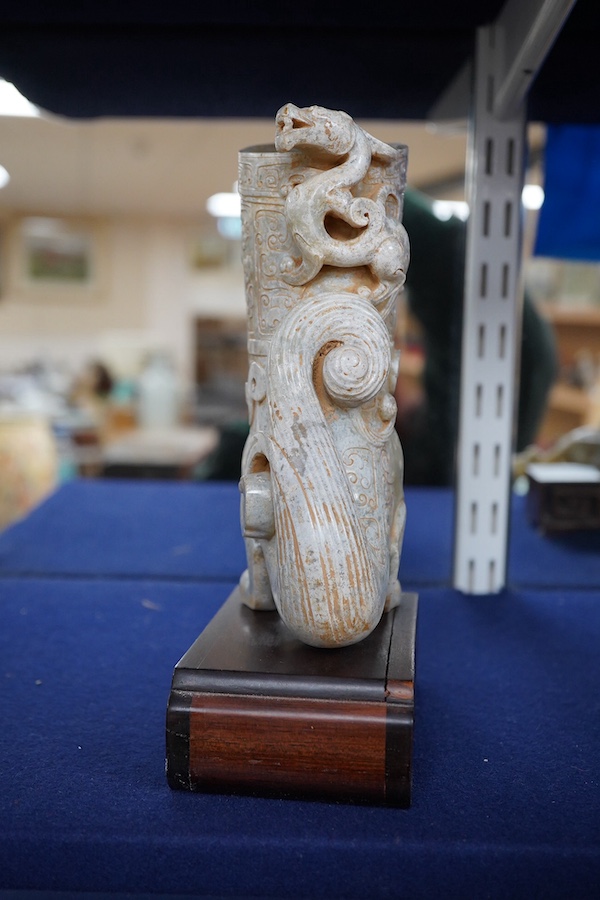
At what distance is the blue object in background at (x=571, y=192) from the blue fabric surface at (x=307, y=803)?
3.15 ft

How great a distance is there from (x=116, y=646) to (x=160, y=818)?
0.53 m

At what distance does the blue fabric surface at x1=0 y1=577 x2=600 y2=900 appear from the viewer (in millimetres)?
874

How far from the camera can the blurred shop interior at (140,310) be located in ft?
6.90

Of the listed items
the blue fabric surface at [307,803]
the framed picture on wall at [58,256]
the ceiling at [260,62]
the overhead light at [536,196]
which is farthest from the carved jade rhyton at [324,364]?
the framed picture on wall at [58,256]

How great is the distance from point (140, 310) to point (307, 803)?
183cm

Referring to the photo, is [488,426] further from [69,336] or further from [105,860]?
[69,336]

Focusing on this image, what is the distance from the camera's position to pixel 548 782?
1019 millimetres

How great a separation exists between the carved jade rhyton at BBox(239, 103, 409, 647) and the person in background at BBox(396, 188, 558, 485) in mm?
997

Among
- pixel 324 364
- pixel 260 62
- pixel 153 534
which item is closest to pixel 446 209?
pixel 260 62

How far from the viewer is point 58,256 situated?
2.37 m

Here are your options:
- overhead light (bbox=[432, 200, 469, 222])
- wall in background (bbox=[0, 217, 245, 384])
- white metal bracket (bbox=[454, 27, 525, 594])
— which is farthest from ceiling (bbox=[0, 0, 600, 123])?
wall in background (bbox=[0, 217, 245, 384])

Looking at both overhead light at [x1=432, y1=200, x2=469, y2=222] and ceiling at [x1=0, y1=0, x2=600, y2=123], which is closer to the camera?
ceiling at [x1=0, y1=0, x2=600, y2=123]

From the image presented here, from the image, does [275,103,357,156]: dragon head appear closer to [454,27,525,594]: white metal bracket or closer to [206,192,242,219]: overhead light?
[454,27,525,594]: white metal bracket

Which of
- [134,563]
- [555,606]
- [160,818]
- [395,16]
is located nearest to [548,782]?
[160,818]
